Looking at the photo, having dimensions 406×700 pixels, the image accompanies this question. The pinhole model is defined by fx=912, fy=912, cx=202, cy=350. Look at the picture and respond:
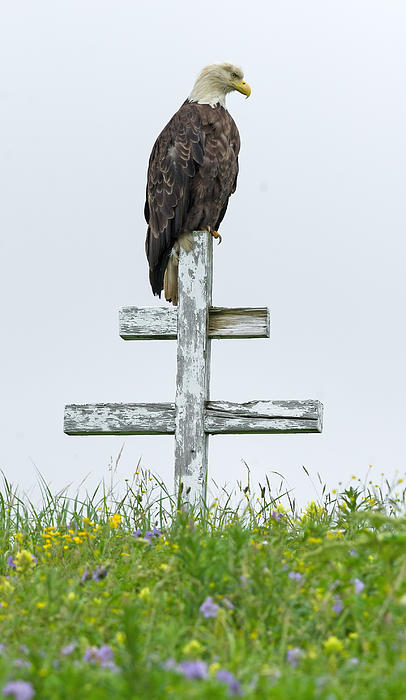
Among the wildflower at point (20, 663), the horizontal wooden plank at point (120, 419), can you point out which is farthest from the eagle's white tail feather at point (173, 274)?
the wildflower at point (20, 663)

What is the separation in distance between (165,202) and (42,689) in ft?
20.1

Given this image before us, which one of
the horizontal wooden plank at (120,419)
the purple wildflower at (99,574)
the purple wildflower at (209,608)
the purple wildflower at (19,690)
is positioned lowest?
the purple wildflower at (19,690)

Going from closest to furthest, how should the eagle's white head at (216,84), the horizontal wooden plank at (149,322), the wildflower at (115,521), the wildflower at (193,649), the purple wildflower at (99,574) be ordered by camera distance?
the wildflower at (193,649), the purple wildflower at (99,574), the wildflower at (115,521), the horizontal wooden plank at (149,322), the eagle's white head at (216,84)

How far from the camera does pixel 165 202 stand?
8.27 metres

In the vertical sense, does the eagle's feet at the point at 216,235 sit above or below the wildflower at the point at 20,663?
above

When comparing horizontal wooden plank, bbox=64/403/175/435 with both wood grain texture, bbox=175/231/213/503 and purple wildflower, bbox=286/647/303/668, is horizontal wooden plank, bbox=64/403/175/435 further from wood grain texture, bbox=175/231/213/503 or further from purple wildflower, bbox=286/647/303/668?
purple wildflower, bbox=286/647/303/668

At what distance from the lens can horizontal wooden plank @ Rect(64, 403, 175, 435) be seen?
24.1ft

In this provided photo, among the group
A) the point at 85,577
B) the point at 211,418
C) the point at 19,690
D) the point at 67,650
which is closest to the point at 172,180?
the point at 211,418

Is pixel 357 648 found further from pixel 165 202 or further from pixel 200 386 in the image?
pixel 165 202

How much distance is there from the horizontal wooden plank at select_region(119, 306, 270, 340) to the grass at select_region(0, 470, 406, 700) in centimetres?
262

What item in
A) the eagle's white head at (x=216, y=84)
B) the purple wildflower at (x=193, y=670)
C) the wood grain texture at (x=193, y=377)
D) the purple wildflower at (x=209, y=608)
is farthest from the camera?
the eagle's white head at (x=216, y=84)

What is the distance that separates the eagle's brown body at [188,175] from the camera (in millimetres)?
8188

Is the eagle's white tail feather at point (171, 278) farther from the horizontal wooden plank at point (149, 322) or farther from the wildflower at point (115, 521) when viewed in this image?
the wildflower at point (115, 521)

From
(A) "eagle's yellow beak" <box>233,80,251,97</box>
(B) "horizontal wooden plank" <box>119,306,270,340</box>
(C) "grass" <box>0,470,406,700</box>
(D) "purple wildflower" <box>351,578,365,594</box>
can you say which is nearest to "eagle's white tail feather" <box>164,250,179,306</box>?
(B) "horizontal wooden plank" <box>119,306,270,340</box>
